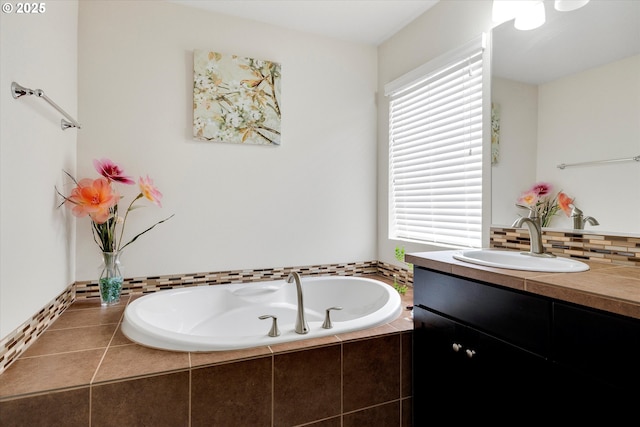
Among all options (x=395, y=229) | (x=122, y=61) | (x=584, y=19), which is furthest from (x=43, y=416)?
(x=584, y=19)

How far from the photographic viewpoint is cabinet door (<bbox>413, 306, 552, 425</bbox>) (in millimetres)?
1113

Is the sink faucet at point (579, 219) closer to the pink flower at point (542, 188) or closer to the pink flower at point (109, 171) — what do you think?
the pink flower at point (542, 188)

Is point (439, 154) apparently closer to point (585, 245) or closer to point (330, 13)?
point (585, 245)

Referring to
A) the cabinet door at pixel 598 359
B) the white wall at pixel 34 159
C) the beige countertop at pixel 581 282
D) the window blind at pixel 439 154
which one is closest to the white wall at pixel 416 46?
the window blind at pixel 439 154

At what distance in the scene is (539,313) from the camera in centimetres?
108

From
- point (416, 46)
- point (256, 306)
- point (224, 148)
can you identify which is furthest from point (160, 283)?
point (416, 46)

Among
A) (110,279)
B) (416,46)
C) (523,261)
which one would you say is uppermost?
(416,46)

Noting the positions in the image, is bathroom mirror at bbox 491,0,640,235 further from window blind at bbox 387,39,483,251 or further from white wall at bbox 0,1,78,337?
white wall at bbox 0,1,78,337

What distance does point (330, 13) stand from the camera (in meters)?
2.39

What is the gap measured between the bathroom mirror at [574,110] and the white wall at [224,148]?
1.19 m

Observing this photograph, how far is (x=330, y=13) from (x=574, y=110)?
166cm

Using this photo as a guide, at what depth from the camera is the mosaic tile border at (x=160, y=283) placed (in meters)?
1.34

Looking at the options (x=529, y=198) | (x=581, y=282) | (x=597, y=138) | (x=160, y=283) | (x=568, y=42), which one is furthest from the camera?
(x=160, y=283)

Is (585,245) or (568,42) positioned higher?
(568,42)
